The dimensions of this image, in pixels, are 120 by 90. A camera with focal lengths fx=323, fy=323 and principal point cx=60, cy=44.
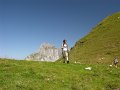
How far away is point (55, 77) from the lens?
3005 cm

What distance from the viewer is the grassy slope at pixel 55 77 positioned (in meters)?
26.9

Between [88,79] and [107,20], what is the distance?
239ft

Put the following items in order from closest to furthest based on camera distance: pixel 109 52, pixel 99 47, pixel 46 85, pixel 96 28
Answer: pixel 46 85
pixel 109 52
pixel 99 47
pixel 96 28

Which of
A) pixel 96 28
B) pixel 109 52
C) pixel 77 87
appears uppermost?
pixel 96 28

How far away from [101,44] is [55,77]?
56263 mm

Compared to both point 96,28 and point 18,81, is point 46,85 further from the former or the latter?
point 96,28

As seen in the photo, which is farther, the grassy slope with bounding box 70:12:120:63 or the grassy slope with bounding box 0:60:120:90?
the grassy slope with bounding box 70:12:120:63

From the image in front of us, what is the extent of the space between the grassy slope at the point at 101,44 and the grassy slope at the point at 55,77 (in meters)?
39.6

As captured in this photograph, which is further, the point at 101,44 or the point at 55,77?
the point at 101,44

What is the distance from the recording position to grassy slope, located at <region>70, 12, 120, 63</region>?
77387 mm

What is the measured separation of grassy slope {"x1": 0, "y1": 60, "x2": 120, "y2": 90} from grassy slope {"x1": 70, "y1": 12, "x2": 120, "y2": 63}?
3956cm

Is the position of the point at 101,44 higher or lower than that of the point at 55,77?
higher

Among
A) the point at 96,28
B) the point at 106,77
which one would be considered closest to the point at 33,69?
the point at 106,77

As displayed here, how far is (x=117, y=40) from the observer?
82.7m
